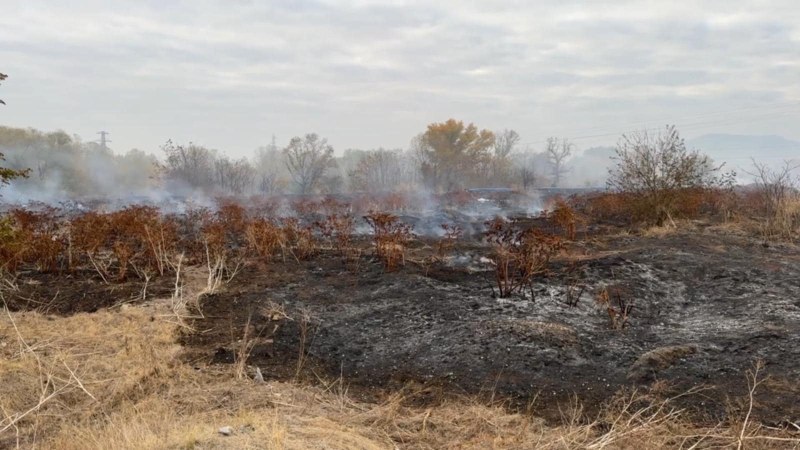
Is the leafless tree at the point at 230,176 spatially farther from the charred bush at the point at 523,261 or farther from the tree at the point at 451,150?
the charred bush at the point at 523,261

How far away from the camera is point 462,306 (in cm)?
636

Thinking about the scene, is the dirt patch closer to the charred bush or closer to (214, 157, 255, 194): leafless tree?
the charred bush

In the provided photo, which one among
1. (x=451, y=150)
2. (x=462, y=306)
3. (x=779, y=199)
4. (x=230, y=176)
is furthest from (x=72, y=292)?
(x=451, y=150)

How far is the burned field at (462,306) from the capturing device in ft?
14.9

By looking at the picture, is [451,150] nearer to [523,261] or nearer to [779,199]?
[779,199]

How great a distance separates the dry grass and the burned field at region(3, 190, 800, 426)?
10.7 inches

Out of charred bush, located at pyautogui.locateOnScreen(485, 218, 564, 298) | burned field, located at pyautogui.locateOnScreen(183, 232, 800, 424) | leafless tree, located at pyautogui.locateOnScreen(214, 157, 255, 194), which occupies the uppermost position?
leafless tree, located at pyautogui.locateOnScreen(214, 157, 255, 194)

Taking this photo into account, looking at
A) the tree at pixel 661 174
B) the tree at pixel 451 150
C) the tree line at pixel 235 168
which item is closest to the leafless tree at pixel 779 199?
the tree at pixel 661 174

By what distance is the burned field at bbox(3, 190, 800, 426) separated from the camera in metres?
4.53

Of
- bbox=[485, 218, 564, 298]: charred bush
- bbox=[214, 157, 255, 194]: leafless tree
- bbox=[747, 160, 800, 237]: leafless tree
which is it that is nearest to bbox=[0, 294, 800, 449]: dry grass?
bbox=[485, 218, 564, 298]: charred bush

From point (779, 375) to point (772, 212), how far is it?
36.9ft

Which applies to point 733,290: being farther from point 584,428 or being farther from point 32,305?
point 32,305

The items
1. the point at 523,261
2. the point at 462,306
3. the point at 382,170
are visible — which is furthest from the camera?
the point at 382,170

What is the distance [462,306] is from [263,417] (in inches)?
123
